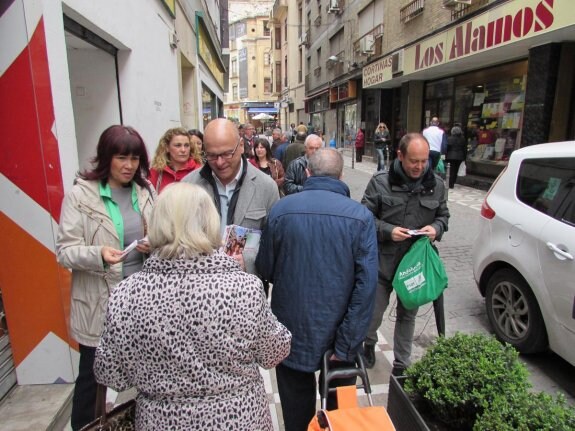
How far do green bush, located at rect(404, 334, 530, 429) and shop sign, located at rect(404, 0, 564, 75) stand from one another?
763 centimetres

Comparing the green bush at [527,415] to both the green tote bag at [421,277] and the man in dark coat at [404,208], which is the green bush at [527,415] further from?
the man in dark coat at [404,208]

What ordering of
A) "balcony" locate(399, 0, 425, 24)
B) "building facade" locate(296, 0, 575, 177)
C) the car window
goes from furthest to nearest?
"balcony" locate(399, 0, 425, 24), "building facade" locate(296, 0, 575, 177), the car window

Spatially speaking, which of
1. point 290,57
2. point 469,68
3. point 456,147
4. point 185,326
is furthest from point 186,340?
point 290,57

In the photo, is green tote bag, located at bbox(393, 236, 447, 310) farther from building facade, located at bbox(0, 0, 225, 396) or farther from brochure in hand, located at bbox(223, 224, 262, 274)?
building facade, located at bbox(0, 0, 225, 396)

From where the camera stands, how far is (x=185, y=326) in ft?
4.46

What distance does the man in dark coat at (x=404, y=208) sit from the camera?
3.01 meters

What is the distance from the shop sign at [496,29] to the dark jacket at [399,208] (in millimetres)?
6508

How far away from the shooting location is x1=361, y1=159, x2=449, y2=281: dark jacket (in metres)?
3.08

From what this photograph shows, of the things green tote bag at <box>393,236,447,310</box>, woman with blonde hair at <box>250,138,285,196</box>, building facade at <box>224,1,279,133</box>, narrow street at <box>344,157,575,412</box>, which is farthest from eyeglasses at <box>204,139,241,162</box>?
building facade at <box>224,1,279,133</box>

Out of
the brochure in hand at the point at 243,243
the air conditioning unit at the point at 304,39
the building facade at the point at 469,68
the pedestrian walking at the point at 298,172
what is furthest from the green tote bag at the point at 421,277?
the air conditioning unit at the point at 304,39

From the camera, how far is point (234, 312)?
1388 mm

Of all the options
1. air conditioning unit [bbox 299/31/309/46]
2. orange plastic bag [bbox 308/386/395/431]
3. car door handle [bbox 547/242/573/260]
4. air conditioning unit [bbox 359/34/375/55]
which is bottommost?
orange plastic bag [bbox 308/386/395/431]

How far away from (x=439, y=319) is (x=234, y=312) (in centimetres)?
236

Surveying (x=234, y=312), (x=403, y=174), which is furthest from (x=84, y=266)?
(x=403, y=174)
